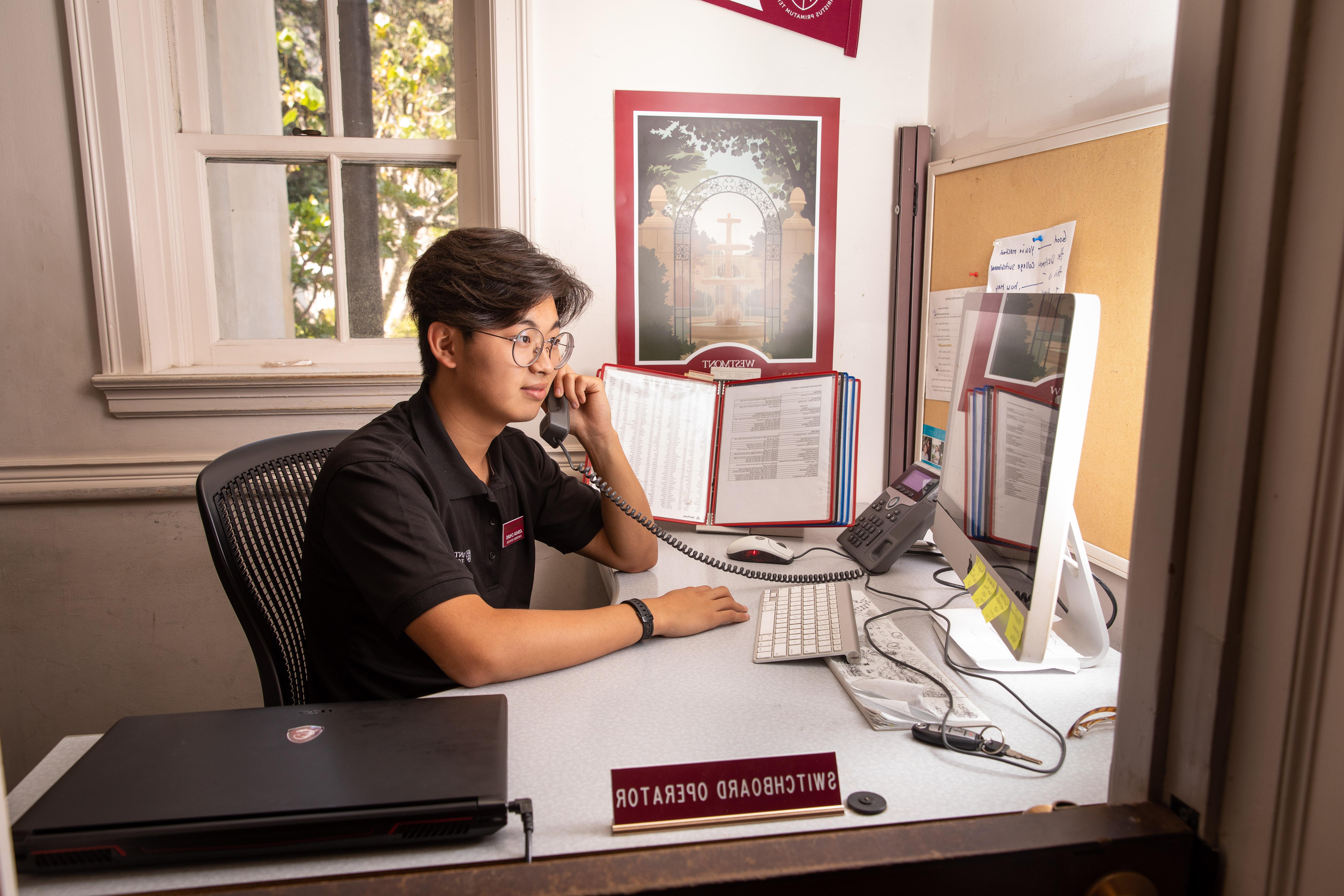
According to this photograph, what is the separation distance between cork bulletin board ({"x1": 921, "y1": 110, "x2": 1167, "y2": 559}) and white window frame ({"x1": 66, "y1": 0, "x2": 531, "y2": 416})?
113 cm

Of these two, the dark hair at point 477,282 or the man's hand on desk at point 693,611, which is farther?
the dark hair at point 477,282

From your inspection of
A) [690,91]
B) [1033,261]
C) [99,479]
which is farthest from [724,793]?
[99,479]

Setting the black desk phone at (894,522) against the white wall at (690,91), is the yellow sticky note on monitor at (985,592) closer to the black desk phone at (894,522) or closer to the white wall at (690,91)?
the black desk phone at (894,522)

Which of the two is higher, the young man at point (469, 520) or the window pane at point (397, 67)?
the window pane at point (397, 67)

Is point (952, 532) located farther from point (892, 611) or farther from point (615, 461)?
point (615, 461)

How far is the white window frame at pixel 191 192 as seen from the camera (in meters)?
1.71

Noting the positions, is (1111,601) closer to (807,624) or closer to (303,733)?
(807,624)

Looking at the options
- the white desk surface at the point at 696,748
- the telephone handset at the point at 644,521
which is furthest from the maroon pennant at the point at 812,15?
the white desk surface at the point at 696,748

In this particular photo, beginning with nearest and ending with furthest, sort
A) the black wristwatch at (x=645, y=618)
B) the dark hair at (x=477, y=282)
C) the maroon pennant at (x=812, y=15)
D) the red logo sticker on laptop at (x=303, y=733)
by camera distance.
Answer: the red logo sticker on laptop at (x=303, y=733) → the black wristwatch at (x=645, y=618) → the dark hair at (x=477, y=282) → the maroon pennant at (x=812, y=15)

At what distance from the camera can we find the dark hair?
1.24 metres

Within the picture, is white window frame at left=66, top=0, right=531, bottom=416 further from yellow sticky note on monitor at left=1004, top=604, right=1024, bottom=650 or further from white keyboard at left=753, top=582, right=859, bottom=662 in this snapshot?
yellow sticky note on monitor at left=1004, top=604, right=1024, bottom=650

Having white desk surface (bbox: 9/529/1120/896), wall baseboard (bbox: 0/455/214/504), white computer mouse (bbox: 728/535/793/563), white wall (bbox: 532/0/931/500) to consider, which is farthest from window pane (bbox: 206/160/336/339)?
white desk surface (bbox: 9/529/1120/896)

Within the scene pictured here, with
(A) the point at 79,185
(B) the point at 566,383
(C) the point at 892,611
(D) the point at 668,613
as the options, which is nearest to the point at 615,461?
(B) the point at 566,383

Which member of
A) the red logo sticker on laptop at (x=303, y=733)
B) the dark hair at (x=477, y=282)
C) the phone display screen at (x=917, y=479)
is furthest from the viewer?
the phone display screen at (x=917, y=479)
